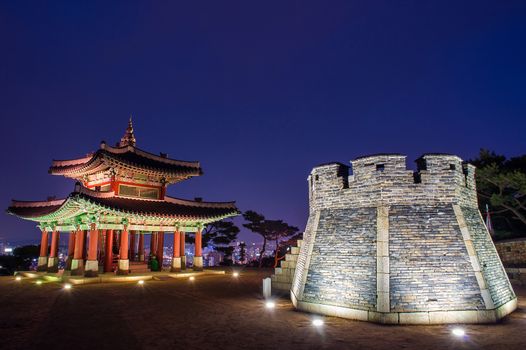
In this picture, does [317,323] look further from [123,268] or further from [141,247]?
[141,247]

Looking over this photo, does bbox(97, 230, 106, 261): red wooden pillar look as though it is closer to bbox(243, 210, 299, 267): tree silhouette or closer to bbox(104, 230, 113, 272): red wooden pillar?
bbox(104, 230, 113, 272): red wooden pillar

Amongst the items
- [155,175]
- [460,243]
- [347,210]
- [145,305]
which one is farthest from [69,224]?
[460,243]

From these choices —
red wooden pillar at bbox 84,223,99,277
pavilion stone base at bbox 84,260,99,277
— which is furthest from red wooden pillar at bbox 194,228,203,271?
pavilion stone base at bbox 84,260,99,277

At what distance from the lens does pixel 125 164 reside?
62.4 ft

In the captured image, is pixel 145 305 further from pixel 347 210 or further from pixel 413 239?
pixel 413 239

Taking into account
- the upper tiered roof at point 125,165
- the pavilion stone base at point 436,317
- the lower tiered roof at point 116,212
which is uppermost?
the upper tiered roof at point 125,165

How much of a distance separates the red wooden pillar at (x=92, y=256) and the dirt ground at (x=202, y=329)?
533 centimetres

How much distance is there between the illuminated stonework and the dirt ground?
45cm

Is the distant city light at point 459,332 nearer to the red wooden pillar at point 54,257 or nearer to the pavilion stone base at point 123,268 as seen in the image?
the pavilion stone base at point 123,268

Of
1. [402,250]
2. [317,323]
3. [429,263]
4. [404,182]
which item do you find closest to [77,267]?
[317,323]

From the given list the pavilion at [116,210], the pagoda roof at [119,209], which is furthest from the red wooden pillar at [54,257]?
the pagoda roof at [119,209]

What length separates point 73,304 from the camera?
1038 cm

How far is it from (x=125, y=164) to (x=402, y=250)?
16083 mm

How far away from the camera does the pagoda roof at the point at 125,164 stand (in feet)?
61.0
